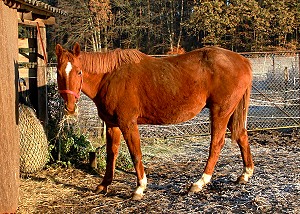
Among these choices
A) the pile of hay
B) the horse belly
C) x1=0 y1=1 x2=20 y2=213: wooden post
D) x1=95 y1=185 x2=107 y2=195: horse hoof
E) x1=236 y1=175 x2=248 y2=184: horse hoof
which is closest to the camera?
x1=0 y1=1 x2=20 y2=213: wooden post

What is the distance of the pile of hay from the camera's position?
5.93 m

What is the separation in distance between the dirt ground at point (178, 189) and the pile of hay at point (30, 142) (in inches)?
7.0

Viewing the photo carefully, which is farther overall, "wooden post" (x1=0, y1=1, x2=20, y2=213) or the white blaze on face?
the white blaze on face

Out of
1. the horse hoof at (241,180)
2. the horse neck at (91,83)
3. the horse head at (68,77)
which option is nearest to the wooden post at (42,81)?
the horse neck at (91,83)

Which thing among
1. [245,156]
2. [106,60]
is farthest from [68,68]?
[245,156]

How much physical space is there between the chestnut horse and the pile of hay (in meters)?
1.39

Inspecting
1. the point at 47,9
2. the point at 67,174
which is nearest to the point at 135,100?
the point at 67,174

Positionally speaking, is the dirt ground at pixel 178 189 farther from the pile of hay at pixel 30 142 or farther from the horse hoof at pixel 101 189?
the pile of hay at pixel 30 142

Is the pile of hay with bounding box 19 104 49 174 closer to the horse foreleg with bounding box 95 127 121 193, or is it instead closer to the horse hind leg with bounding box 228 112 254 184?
the horse foreleg with bounding box 95 127 121 193

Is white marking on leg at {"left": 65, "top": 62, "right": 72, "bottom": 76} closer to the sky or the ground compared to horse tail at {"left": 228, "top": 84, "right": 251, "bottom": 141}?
closer to the sky

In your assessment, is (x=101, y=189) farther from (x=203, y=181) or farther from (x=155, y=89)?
(x=155, y=89)

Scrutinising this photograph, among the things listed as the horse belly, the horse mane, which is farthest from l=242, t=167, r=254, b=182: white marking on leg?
the horse mane

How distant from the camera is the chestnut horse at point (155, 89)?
15.8 ft

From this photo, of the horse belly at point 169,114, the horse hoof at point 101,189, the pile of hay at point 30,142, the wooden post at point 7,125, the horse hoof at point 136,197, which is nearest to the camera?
the wooden post at point 7,125
